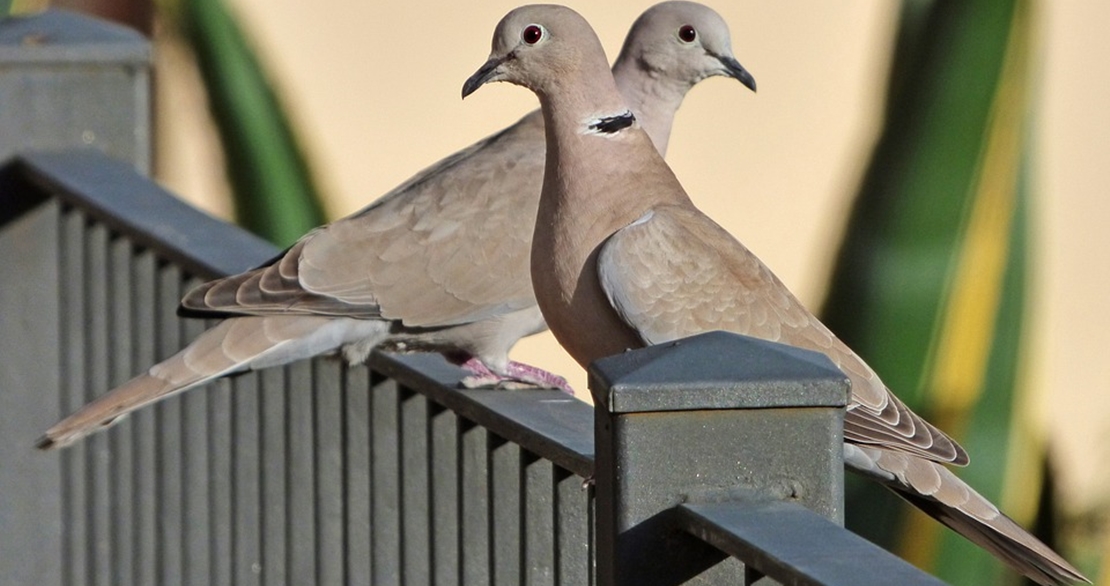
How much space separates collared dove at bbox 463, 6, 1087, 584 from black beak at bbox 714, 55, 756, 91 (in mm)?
808

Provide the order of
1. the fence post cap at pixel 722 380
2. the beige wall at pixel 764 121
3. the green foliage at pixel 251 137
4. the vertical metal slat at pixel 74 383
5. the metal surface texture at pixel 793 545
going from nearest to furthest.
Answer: the metal surface texture at pixel 793 545
the fence post cap at pixel 722 380
the vertical metal slat at pixel 74 383
the green foliage at pixel 251 137
the beige wall at pixel 764 121

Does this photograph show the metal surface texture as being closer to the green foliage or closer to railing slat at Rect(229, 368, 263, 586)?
railing slat at Rect(229, 368, 263, 586)

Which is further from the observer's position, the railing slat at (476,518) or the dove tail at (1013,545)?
the dove tail at (1013,545)

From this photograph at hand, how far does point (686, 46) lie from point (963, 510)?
1.37m

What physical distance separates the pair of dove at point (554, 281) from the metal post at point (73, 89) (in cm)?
54

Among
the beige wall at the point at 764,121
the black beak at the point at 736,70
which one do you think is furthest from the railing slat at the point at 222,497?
the beige wall at the point at 764,121

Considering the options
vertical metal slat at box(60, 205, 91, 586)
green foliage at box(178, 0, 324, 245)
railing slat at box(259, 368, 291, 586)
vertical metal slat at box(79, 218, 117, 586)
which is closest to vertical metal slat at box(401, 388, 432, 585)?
railing slat at box(259, 368, 291, 586)

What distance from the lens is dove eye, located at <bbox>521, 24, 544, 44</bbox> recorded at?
269 cm

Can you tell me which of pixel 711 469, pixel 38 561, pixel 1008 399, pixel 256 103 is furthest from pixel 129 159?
pixel 711 469

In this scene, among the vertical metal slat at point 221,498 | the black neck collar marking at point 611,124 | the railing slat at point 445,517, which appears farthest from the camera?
the vertical metal slat at point 221,498

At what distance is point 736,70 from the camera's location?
11.4 feet

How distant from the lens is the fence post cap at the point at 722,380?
4.49ft

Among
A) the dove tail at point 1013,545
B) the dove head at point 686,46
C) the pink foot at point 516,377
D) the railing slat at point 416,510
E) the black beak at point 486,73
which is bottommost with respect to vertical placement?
the dove tail at point 1013,545

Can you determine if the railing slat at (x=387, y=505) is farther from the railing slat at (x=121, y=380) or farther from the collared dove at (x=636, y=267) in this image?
the railing slat at (x=121, y=380)
